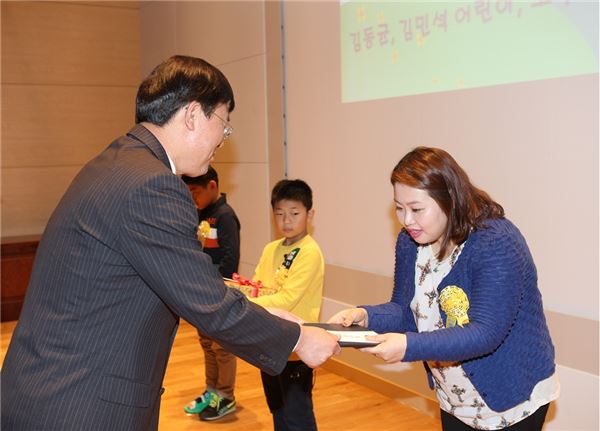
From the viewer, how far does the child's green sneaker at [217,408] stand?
11.9ft

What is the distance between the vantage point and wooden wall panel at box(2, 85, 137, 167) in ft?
20.7

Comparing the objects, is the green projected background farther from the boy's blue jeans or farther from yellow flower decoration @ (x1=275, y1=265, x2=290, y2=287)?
the boy's blue jeans

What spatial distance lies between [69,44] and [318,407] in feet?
14.7

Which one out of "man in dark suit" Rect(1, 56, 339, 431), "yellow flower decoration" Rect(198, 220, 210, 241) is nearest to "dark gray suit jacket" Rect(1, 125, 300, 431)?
"man in dark suit" Rect(1, 56, 339, 431)

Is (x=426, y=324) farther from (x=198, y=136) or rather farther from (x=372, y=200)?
(x=372, y=200)

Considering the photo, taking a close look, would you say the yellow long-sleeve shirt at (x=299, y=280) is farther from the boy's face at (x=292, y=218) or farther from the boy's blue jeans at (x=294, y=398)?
the boy's blue jeans at (x=294, y=398)

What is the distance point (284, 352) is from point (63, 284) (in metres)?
0.53

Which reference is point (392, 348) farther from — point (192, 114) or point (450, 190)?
point (192, 114)

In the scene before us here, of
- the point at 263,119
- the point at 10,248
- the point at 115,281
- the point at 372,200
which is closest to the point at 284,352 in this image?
the point at 115,281

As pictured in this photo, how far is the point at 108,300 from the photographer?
57.1 inches

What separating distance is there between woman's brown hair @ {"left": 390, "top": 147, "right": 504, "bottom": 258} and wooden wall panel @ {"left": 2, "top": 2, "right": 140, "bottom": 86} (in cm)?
549

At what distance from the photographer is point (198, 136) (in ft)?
5.49

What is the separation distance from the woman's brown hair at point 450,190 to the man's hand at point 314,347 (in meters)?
0.42

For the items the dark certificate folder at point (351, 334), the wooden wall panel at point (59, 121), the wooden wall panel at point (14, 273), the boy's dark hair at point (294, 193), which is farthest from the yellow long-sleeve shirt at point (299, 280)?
the wooden wall panel at point (59, 121)
